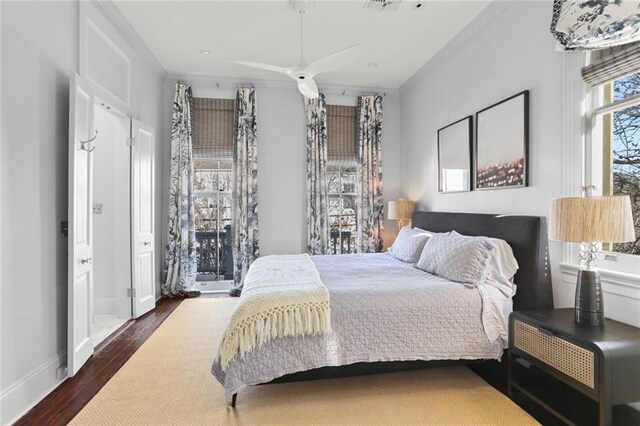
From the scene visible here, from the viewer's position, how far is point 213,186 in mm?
4766

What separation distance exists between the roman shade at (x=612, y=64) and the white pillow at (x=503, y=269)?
4.12 feet

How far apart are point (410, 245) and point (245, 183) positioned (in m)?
2.52

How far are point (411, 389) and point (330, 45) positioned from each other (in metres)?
3.51

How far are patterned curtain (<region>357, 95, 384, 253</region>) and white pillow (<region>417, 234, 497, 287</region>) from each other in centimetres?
215

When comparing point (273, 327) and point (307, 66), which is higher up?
point (307, 66)

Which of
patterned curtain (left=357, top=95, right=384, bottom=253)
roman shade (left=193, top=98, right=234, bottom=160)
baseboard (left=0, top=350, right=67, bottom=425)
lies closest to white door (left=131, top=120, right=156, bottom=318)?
roman shade (left=193, top=98, right=234, bottom=160)

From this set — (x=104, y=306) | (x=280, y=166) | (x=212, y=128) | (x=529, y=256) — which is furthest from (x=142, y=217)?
(x=529, y=256)

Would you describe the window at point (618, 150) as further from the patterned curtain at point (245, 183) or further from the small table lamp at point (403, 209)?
the patterned curtain at point (245, 183)

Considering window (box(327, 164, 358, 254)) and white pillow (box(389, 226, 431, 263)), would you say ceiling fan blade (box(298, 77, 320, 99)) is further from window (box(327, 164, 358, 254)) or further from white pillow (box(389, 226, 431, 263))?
window (box(327, 164, 358, 254))

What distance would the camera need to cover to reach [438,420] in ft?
6.09

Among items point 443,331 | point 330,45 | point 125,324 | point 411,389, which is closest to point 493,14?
point 330,45

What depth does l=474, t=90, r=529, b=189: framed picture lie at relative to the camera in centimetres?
265

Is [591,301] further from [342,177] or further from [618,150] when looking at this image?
[342,177]

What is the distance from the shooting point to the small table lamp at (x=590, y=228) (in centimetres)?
163
